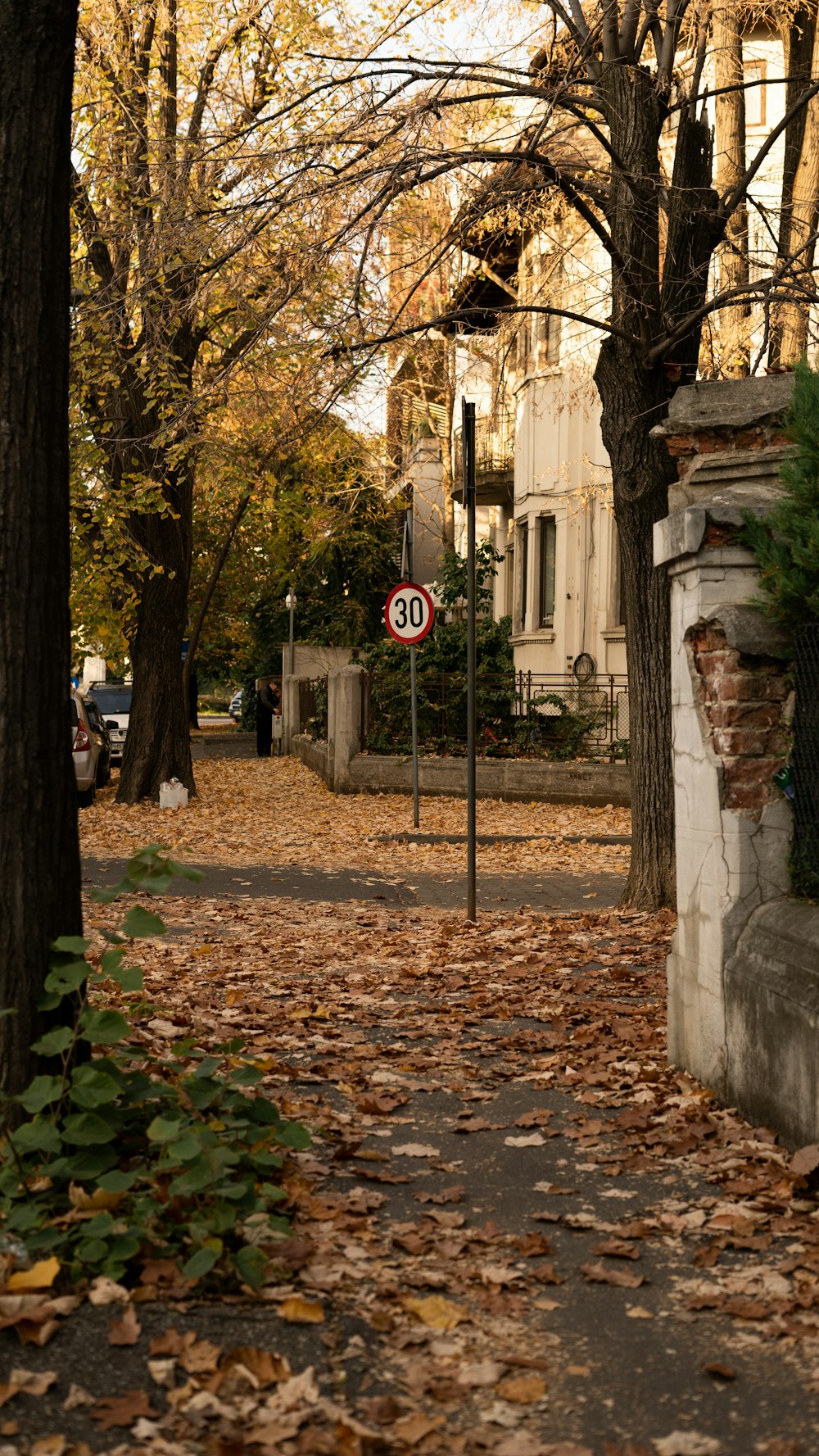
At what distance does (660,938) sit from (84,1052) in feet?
19.1

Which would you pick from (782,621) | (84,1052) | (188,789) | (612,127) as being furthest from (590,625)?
(84,1052)

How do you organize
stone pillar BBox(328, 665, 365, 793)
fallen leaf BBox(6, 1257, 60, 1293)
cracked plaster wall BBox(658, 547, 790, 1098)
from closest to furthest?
fallen leaf BBox(6, 1257, 60, 1293)
cracked plaster wall BBox(658, 547, 790, 1098)
stone pillar BBox(328, 665, 365, 793)

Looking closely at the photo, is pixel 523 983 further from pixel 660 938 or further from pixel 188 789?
pixel 188 789

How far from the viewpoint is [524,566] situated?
28438 mm

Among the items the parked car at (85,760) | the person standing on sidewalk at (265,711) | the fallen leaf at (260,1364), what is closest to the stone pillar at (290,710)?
the person standing on sidewalk at (265,711)

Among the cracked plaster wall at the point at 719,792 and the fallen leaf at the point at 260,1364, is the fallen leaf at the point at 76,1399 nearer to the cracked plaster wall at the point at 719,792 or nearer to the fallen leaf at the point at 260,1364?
the fallen leaf at the point at 260,1364

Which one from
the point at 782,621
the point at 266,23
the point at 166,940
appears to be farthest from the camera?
the point at 266,23

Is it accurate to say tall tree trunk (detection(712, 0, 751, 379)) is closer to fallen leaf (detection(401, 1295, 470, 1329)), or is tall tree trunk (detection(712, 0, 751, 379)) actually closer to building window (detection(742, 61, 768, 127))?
building window (detection(742, 61, 768, 127))

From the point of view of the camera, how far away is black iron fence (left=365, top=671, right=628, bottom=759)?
70.0 ft

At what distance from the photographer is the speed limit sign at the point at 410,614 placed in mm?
16844

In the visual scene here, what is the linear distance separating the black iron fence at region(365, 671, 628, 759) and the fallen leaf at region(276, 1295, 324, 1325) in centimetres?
1715

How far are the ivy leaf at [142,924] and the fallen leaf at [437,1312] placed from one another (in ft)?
4.14

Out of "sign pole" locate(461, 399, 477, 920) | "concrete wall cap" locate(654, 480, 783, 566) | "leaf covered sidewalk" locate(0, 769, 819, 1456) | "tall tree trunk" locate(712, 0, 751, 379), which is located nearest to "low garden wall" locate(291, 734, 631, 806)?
"tall tree trunk" locate(712, 0, 751, 379)

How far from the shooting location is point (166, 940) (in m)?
10.2
